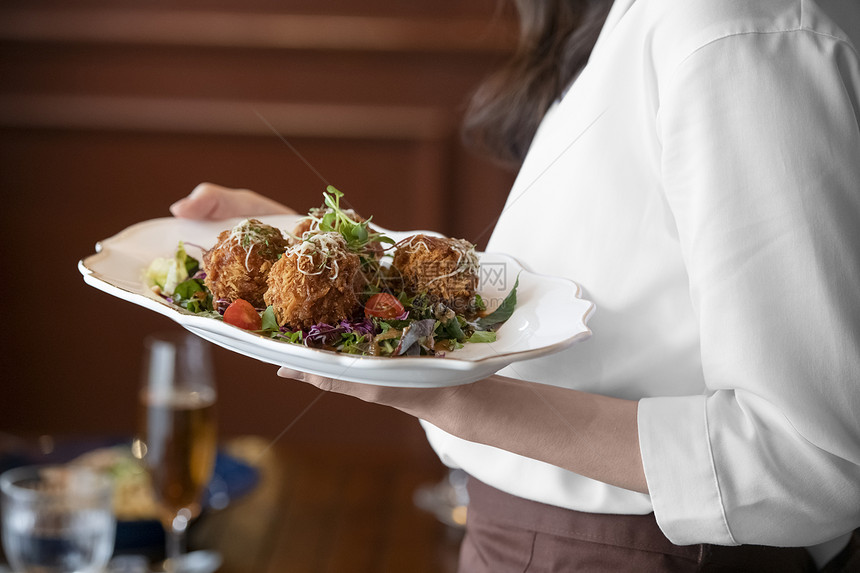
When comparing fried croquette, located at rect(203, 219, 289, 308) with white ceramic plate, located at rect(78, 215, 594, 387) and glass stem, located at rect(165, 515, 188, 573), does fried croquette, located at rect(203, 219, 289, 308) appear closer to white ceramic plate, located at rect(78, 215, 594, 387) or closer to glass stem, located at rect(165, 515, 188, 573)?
white ceramic plate, located at rect(78, 215, 594, 387)

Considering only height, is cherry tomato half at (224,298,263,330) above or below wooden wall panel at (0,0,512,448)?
above

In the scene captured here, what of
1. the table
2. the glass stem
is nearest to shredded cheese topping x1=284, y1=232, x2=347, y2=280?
the glass stem

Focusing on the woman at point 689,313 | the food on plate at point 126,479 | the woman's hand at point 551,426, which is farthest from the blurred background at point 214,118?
the woman's hand at point 551,426

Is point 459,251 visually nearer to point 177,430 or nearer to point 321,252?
point 321,252

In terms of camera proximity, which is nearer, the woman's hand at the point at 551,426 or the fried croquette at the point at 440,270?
the woman's hand at the point at 551,426

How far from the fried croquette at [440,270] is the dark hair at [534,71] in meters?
0.51

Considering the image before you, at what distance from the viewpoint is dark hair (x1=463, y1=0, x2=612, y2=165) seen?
1.47 metres

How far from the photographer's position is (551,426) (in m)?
0.98

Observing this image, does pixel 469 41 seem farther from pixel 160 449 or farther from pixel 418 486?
pixel 160 449

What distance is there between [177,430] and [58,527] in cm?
28

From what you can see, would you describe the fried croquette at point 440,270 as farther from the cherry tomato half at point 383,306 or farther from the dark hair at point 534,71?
the dark hair at point 534,71

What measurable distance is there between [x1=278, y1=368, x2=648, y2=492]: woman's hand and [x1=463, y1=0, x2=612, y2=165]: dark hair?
73cm

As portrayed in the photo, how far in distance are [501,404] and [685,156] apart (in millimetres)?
341

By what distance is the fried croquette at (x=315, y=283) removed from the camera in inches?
41.6
